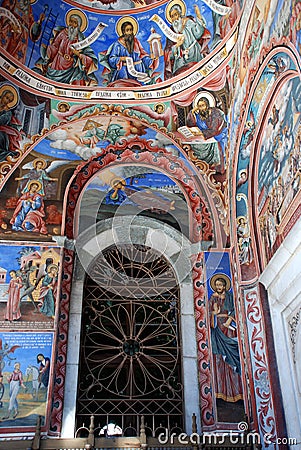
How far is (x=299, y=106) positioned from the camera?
593 centimetres

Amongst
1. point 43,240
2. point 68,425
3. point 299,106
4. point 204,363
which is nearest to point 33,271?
point 43,240

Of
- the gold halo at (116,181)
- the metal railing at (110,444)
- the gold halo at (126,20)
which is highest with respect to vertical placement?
the gold halo at (126,20)

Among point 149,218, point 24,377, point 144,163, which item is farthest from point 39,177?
point 24,377

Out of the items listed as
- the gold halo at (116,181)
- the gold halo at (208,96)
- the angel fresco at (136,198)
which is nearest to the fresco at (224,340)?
the angel fresco at (136,198)

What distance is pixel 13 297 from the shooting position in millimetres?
7539

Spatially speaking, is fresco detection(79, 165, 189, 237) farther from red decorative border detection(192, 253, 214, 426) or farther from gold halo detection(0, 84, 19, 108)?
gold halo detection(0, 84, 19, 108)

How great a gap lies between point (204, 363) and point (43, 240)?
128 inches

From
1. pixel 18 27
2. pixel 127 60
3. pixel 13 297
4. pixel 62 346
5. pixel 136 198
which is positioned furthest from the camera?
pixel 136 198

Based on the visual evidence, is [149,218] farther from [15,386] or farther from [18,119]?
[15,386]

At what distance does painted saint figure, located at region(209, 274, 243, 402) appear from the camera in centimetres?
719

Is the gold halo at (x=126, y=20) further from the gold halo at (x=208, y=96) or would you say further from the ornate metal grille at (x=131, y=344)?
the ornate metal grille at (x=131, y=344)

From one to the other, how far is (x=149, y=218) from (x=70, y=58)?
3.12 meters

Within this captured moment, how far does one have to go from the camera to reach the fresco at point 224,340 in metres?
7.07

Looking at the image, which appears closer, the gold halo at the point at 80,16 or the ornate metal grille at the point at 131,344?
the ornate metal grille at the point at 131,344
